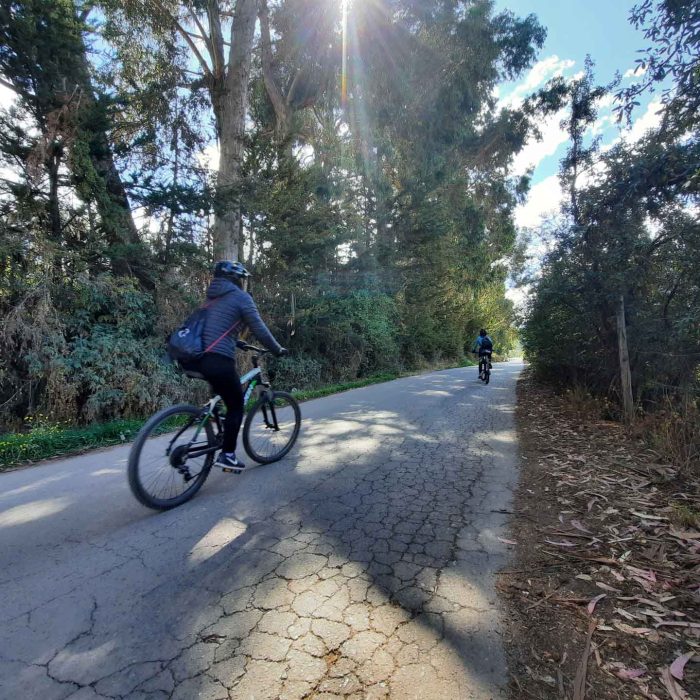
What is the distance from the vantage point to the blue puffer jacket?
360 centimetres

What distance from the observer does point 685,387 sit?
569 centimetres

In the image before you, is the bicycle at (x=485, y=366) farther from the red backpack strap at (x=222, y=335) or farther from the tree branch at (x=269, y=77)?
the red backpack strap at (x=222, y=335)

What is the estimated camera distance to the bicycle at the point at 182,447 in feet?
10.5

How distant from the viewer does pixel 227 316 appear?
12.0 feet

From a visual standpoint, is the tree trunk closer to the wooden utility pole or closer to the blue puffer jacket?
the blue puffer jacket

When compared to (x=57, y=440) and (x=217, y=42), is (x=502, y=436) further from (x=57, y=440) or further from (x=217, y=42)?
(x=217, y=42)

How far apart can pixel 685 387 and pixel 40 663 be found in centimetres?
745

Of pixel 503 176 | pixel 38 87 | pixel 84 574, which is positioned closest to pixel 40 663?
pixel 84 574

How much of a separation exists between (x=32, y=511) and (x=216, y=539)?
196cm

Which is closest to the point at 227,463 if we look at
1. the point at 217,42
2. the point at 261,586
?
the point at 261,586

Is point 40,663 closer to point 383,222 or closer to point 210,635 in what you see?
point 210,635

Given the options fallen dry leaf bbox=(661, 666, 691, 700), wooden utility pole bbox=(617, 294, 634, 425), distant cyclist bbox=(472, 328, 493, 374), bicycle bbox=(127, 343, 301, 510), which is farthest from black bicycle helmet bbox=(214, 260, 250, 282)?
distant cyclist bbox=(472, 328, 493, 374)

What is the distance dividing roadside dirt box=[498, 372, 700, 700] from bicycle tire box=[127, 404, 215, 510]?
266 cm

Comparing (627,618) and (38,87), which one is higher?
(38,87)
